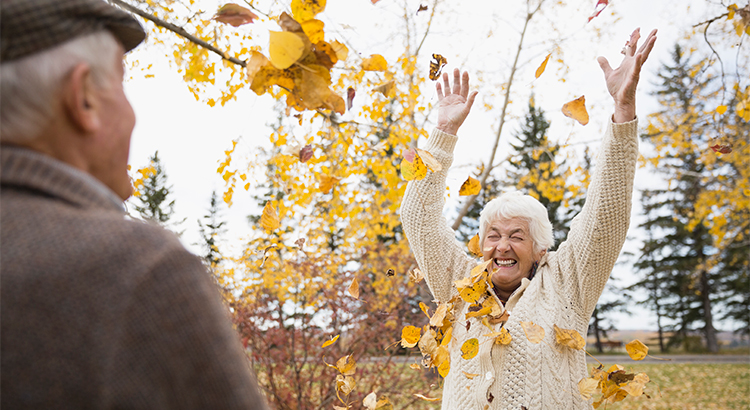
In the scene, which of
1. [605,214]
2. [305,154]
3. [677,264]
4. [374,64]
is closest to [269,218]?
[305,154]

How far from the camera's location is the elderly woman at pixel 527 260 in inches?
67.2

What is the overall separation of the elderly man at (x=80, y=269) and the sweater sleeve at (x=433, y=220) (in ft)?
4.62

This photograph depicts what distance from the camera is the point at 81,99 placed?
0.61 meters

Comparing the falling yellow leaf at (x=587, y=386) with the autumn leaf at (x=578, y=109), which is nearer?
the falling yellow leaf at (x=587, y=386)

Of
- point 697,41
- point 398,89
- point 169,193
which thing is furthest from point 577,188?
point 169,193

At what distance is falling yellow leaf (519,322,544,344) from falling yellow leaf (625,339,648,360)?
1.34 ft

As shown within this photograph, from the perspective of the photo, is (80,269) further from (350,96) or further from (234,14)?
(350,96)

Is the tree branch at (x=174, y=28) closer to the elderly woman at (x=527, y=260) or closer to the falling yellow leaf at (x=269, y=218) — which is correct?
the falling yellow leaf at (x=269, y=218)

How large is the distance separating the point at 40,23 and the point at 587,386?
1.78 metres

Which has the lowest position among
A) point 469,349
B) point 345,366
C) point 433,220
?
point 345,366

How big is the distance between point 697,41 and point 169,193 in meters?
25.6

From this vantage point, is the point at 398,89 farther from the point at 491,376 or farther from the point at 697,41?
the point at 491,376

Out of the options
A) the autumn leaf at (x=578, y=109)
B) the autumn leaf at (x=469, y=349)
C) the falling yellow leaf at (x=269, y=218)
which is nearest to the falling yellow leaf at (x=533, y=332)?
the autumn leaf at (x=469, y=349)

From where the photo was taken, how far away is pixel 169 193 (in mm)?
25562
